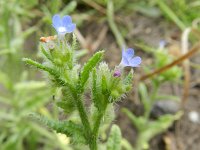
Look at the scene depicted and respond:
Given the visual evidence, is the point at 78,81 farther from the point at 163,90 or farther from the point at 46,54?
the point at 163,90

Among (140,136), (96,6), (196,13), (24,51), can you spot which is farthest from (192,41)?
(24,51)

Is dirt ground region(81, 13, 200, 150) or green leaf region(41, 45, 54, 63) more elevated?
dirt ground region(81, 13, 200, 150)

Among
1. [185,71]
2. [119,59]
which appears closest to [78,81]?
[185,71]

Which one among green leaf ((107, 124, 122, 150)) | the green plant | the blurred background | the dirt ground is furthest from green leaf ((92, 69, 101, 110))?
the dirt ground

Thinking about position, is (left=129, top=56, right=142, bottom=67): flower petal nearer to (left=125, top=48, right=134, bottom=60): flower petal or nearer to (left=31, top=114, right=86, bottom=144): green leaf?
(left=125, top=48, right=134, bottom=60): flower petal

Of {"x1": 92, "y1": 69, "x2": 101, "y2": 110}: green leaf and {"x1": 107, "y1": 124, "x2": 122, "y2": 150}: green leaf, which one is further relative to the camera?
{"x1": 107, "y1": 124, "x2": 122, "y2": 150}: green leaf

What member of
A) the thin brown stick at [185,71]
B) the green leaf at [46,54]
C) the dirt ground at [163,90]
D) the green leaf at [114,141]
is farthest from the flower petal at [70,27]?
the thin brown stick at [185,71]

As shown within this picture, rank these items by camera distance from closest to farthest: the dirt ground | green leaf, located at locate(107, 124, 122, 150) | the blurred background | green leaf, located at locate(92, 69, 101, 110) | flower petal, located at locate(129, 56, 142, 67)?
flower petal, located at locate(129, 56, 142, 67) < green leaf, located at locate(92, 69, 101, 110) < green leaf, located at locate(107, 124, 122, 150) < the blurred background < the dirt ground

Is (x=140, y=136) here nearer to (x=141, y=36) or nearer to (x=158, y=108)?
(x=158, y=108)
